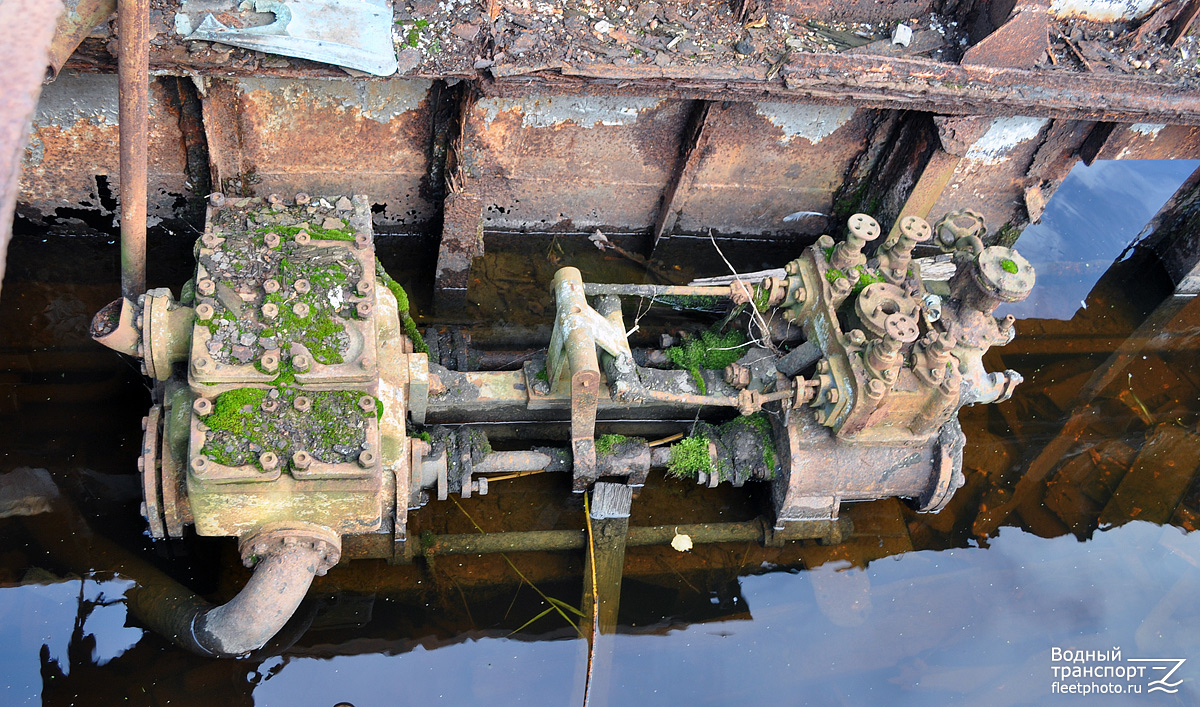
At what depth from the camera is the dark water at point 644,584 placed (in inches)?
173

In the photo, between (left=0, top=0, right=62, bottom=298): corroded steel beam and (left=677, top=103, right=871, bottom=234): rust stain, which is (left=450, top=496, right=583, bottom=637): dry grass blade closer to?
(left=677, top=103, right=871, bottom=234): rust stain

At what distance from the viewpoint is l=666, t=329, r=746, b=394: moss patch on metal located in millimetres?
5367

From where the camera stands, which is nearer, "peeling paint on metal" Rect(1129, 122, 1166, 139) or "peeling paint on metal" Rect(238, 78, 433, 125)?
"peeling paint on metal" Rect(238, 78, 433, 125)

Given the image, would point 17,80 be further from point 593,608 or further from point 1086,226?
point 1086,226

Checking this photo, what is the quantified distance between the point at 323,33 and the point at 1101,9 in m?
4.82

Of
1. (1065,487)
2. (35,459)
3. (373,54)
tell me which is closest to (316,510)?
(35,459)

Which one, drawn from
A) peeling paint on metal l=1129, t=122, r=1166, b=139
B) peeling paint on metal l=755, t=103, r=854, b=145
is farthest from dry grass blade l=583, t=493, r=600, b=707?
peeling paint on metal l=1129, t=122, r=1166, b=139

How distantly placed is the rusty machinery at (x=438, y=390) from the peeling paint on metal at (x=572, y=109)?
1.21m

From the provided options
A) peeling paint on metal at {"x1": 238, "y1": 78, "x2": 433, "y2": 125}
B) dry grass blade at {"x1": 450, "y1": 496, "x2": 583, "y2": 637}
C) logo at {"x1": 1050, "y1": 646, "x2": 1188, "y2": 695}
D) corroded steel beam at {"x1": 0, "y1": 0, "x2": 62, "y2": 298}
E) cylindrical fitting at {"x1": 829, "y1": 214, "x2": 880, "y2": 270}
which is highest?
corroded steel beam at {"x1": 0, "y1": 0, "x2": 62, "y2": 298}

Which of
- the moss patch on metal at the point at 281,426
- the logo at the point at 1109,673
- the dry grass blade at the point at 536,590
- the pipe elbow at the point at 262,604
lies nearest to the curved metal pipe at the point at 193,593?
the pipe elbow at the point at 262,604

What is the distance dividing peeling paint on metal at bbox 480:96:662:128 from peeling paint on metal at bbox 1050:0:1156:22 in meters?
2.65

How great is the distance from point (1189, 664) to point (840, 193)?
3738mm

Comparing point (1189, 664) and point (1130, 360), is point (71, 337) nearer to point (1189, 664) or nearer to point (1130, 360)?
point (1189, 664)

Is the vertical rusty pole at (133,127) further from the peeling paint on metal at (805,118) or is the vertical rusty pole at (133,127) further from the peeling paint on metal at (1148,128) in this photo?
the peeling paint on metal at (1148,128)
